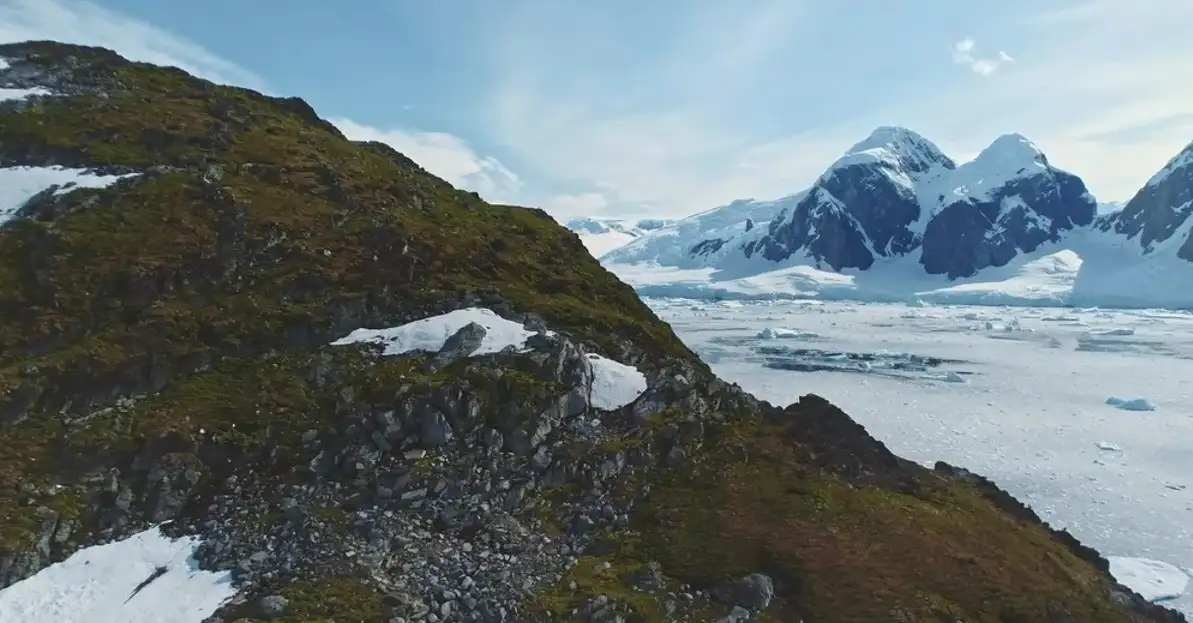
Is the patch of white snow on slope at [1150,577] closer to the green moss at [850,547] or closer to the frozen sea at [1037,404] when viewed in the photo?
the frozen sea at [1037,404]

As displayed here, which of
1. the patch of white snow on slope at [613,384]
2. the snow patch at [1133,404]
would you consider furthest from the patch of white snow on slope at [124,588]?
the snow patch at [1133,404]

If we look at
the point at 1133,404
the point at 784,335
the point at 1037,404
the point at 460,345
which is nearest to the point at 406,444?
the point at 460,345

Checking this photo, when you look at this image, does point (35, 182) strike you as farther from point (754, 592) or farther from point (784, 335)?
point (784, 335)

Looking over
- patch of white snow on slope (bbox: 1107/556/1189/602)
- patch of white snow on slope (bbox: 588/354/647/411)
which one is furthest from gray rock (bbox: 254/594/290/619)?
patch of white snow on slope (bbox: 1107/556/1189/602)

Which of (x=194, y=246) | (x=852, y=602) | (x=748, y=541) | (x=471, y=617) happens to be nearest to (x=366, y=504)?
(x=471, y=617)

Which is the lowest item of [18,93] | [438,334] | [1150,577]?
[1150,577]

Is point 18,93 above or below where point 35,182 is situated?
above
